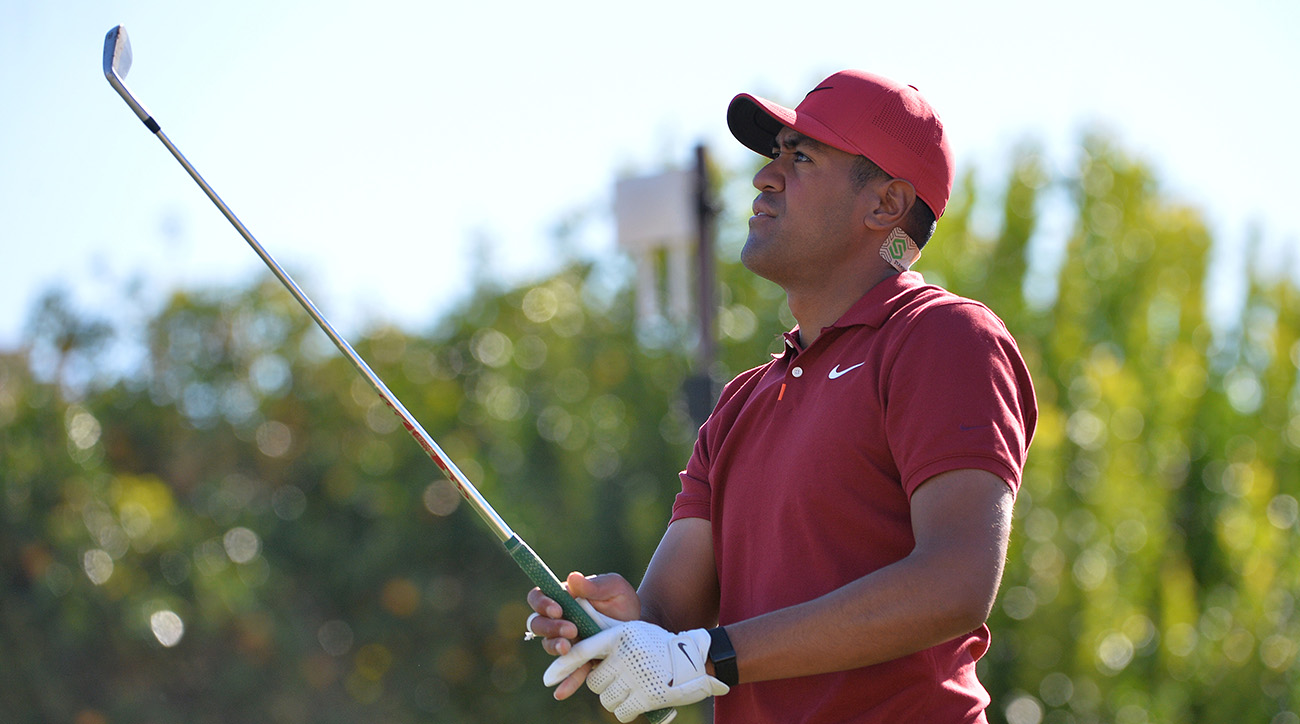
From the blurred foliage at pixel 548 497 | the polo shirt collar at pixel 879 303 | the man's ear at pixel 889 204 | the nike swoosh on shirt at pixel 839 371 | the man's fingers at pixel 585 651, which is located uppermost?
the man's ear at pixel 889 204

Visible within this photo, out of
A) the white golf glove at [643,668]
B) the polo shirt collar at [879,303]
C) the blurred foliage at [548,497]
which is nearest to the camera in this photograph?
the white golf glove at [643,668]

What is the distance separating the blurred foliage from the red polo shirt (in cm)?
1279

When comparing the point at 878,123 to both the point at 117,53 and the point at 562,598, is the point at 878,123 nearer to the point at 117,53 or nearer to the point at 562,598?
the point at 562,598

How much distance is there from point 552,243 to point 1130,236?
347 inches

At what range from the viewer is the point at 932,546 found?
204 cm

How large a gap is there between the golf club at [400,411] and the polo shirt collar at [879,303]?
67 cm

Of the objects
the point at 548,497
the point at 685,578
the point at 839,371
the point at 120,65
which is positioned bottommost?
the point at 548,497

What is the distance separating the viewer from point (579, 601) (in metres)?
2.29

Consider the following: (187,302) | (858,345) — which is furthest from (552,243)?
(858,345)

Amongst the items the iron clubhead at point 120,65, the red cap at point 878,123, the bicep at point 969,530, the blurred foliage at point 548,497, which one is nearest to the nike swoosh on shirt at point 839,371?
the bicep at point 969,530

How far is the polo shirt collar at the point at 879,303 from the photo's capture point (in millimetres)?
2391

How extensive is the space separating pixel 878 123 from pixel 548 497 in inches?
629

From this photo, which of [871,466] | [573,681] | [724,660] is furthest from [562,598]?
[871,466]

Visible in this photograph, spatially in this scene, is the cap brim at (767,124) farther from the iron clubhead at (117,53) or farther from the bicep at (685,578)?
the iron clubhead at (117,53)
